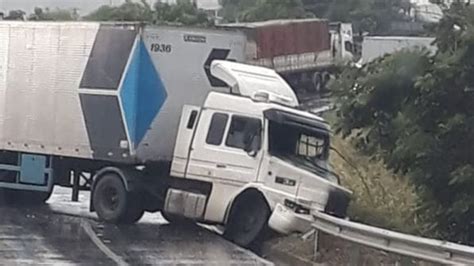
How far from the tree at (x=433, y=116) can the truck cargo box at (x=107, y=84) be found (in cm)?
409

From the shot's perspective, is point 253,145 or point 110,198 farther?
point 110,198

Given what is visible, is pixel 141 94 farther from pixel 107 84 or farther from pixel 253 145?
pixel 253 145

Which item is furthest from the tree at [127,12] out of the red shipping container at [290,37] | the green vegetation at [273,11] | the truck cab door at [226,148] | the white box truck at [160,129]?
the truck cab door at [226,148]

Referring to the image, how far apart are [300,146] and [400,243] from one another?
5769 millimetres

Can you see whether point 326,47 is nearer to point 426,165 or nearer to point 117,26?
point 117,26

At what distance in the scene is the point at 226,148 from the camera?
20703 millimetres

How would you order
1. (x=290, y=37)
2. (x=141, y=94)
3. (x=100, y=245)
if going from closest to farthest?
(x=100, y=245) < (x=141, y=94) < (x=290, y=37)

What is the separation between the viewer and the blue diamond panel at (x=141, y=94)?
21578mm

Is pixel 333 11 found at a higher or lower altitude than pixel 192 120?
higher

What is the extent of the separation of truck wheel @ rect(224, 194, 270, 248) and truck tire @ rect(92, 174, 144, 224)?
1.93 meters

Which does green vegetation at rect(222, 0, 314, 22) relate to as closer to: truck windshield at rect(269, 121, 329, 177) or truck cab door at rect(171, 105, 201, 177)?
truck cab door at rect(171, 105, 201, 177)

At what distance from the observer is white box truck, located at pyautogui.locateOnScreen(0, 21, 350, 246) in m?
20.3

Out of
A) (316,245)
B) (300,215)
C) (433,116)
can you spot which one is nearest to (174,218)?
(300,215)

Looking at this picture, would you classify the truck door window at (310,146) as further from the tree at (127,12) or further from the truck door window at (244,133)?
the tree at (127,12)
